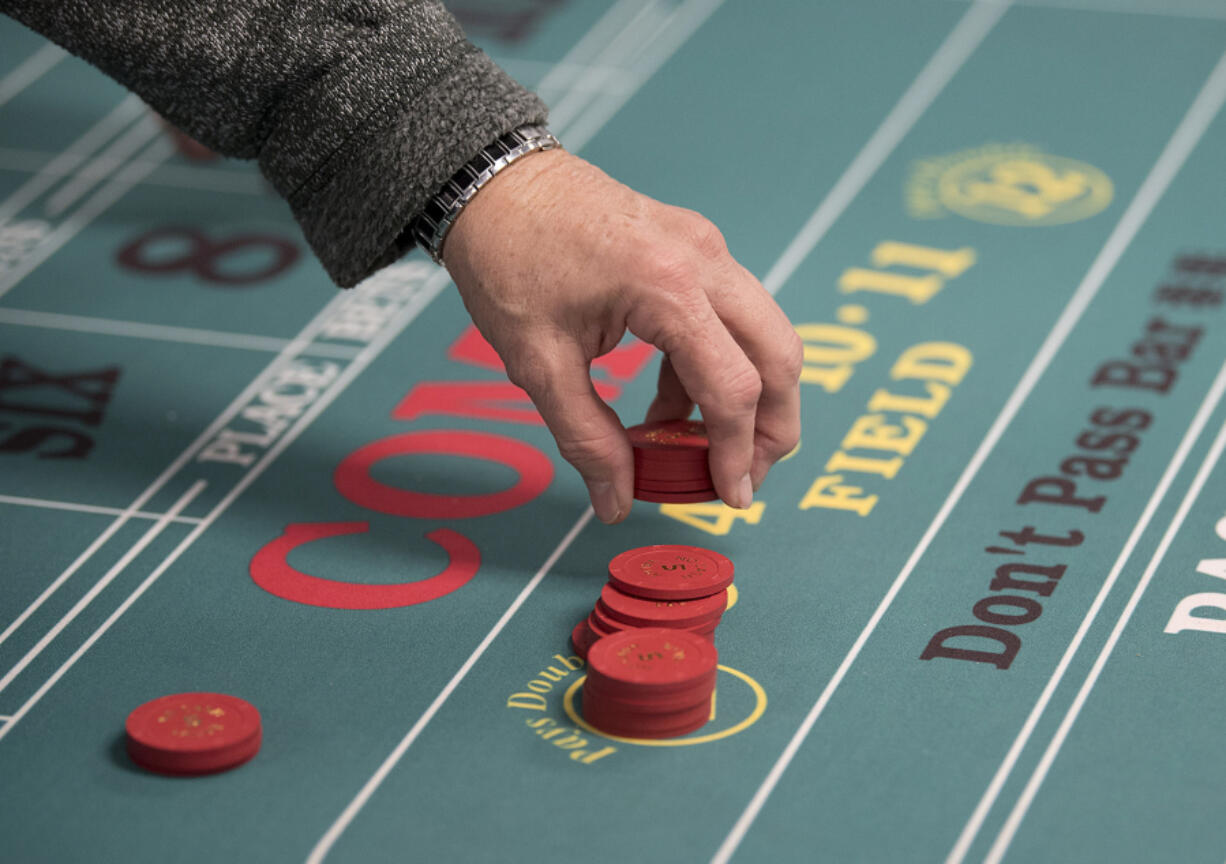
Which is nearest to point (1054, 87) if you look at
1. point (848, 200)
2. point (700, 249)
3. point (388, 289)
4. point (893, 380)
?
point (848, 200)

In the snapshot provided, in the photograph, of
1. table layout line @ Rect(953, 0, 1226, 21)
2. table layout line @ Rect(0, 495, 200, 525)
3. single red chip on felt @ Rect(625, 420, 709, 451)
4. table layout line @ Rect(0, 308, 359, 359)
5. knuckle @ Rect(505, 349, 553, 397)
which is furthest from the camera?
table layout line @ Rect(953, 0, 1226, 21)

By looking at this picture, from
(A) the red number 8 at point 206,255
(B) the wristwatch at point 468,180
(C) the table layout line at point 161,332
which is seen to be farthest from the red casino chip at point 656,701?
(A) the red number 8 at point 206,255

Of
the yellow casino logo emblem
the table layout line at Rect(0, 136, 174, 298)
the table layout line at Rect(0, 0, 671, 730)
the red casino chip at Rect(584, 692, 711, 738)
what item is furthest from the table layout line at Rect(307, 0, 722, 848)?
the table layout line at Rect(0, 136, 174, 298)

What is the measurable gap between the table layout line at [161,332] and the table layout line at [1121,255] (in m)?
1.61

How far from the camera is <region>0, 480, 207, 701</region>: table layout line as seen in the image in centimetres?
248

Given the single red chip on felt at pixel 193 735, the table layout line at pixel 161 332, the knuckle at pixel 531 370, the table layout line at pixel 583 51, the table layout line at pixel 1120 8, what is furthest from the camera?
the table layout line at pixel 1120 8

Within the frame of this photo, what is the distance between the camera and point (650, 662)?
2.31 metres

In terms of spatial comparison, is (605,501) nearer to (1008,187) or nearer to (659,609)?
(659,609)

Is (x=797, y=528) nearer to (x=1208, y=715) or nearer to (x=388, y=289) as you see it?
(x=1208, y=715)

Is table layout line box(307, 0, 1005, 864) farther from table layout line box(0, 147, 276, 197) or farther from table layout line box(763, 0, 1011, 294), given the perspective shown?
table layout line box(0, 147, 276, 197)

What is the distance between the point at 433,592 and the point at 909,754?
82 centimetres

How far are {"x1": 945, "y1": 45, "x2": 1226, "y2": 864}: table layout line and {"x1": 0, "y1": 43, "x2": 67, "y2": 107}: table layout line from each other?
3.01 m

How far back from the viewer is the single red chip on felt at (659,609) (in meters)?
2.45

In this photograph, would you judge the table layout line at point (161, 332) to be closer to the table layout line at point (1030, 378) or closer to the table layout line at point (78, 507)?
the table layout line at point (78, 507)
